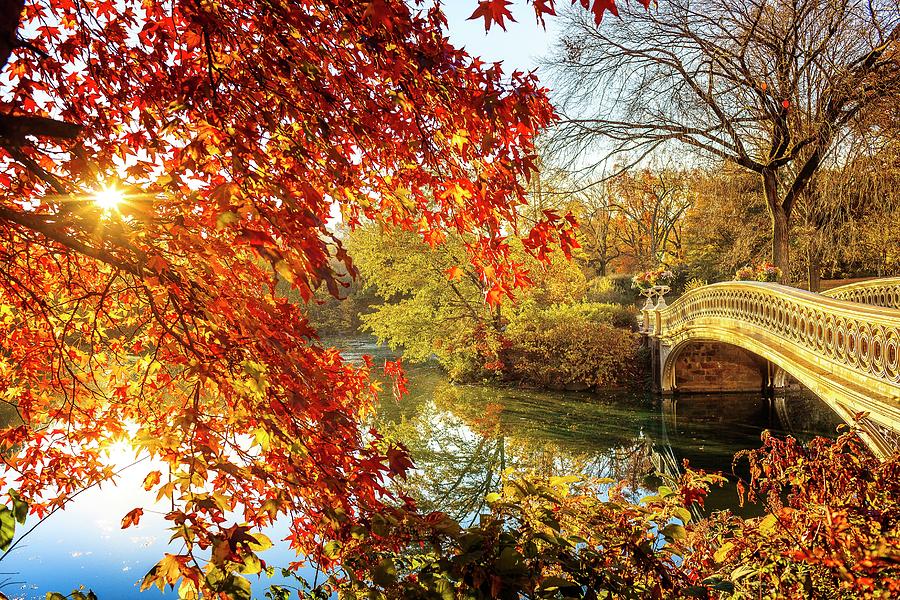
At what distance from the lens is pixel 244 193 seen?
214cm

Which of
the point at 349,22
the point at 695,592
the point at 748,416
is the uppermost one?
the point at 349,22

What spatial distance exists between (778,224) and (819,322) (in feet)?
19.9

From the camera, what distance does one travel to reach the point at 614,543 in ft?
7.02

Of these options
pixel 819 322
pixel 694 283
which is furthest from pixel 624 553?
pixel 694 283

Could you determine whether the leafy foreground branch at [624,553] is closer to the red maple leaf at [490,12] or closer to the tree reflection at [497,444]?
the red maple leaf at [490,12]

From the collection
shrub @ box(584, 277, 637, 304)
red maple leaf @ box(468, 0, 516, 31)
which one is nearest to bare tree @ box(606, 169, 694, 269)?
shrub @ box(584, 277, 637, 304)

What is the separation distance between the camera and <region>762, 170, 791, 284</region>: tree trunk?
11.9 m

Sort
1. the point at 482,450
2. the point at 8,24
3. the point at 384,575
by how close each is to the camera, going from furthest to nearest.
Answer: the point at 482,450 → the point at 384,575 → the point at 8,24

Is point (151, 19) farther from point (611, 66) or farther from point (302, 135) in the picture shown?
point (611, 66)

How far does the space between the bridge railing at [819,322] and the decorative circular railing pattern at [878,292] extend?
182 cm

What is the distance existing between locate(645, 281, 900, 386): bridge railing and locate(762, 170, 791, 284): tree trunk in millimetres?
1382

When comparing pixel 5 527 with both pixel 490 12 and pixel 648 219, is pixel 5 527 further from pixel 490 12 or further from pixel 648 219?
pixel 648 219

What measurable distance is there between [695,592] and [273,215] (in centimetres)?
191

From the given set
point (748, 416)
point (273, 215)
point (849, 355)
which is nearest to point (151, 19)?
point (273, 215)
